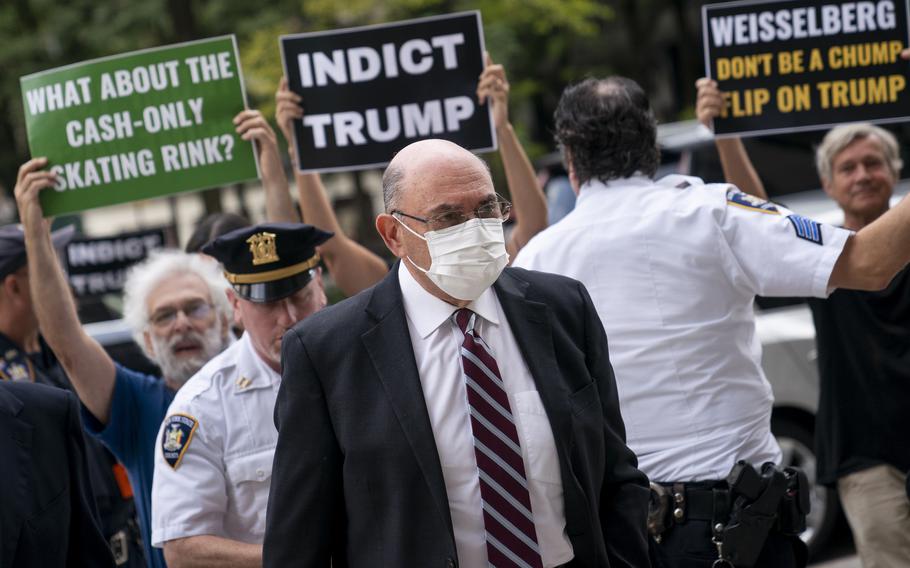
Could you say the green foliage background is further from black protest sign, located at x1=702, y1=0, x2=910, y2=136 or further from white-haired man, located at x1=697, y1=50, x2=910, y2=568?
white-haired man, located at x1=697, y1=50, x2=910, y2=568

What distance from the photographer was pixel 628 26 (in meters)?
20.4

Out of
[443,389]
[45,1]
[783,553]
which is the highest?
[45,1]

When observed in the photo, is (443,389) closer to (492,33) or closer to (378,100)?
(378,100)

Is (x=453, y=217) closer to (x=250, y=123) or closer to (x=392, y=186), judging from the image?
(x=392, y=186)

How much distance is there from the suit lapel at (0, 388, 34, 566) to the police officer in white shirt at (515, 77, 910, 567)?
67.8 inches

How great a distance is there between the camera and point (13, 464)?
299 centimetres

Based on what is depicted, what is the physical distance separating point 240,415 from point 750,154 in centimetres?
694

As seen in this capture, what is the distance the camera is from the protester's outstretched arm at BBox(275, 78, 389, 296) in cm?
489

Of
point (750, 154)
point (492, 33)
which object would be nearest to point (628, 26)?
point (492, 33)

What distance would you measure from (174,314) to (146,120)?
3.16 feet

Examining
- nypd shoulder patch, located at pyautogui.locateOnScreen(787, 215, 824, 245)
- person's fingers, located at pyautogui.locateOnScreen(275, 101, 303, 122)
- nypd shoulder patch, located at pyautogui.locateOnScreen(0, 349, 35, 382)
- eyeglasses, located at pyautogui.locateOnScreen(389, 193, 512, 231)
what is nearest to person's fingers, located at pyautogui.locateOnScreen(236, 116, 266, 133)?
person's fingers, located at pyautogui.locateOnScreen(275, 101, 303, 122)

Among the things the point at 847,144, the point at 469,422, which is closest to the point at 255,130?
the point at 469,422

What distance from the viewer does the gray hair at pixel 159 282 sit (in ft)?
14.8

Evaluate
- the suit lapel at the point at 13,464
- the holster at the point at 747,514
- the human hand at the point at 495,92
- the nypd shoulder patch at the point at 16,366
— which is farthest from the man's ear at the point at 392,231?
the nypd shoulder patch at the point at 16,366
